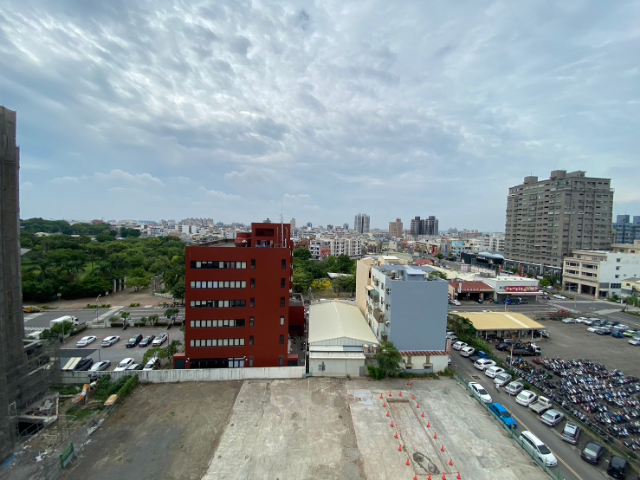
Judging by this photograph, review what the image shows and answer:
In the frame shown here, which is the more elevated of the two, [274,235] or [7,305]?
[274,235]

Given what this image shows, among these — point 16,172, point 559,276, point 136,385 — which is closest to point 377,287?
point 136,385

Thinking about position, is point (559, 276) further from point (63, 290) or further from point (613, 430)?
point (63, 290)

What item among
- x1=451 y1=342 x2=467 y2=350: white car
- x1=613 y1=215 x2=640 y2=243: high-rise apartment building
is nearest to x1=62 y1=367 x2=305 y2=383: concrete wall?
x1=451 y1=342 x2=467 y2=350: white car

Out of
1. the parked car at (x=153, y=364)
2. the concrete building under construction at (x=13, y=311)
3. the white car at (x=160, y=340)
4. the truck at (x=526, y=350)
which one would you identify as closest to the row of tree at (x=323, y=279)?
the white car at (x=160, y=340)

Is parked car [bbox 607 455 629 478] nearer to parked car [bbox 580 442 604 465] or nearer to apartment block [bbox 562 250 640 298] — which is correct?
parked car [bbox 580 442 604 465]

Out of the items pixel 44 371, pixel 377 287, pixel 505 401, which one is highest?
pixel 377 287

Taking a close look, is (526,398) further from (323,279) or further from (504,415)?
(323,279)

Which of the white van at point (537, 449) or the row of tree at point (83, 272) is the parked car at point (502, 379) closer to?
the white van at point (537, 449)

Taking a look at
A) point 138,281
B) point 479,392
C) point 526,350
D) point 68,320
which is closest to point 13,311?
point 68,320
